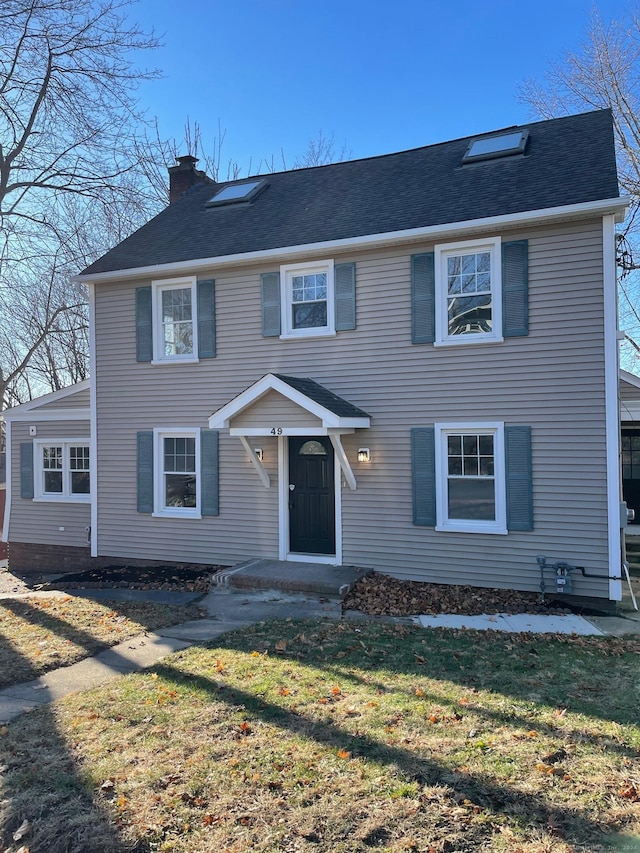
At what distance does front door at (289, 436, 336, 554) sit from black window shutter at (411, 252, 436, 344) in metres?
2.31

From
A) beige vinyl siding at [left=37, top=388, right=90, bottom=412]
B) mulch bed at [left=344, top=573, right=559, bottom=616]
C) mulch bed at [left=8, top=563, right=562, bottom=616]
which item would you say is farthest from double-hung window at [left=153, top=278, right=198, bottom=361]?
mulch bed at [left=344, top=573, right=559, bottom=616]

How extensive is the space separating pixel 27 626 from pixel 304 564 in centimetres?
410

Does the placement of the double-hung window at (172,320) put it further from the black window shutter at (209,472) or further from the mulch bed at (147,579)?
the mulch bed at (147,579)

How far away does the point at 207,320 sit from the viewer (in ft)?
34.7

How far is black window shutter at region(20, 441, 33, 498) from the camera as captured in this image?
13.0 metres

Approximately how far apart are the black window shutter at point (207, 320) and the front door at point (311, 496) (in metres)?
2.18

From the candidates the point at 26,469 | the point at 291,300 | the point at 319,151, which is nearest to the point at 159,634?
the point at 291,300

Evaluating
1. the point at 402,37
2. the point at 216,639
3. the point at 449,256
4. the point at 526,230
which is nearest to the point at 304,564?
the point at 216,639

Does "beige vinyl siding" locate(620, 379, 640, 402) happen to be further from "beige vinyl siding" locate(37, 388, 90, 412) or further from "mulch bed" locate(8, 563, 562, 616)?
"beige vinyl siding" locate(37, 388, 90, 412)

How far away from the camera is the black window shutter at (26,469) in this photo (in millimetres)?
12977

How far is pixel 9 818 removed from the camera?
10.8 feet

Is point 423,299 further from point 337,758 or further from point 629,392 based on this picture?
point 337,758

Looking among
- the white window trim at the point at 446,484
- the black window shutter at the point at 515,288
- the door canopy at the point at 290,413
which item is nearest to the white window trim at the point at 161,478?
the door canopy at the point at 290,413

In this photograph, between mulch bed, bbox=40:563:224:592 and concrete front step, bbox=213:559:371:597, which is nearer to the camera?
concrete front step, bbox=213:559:371:597
